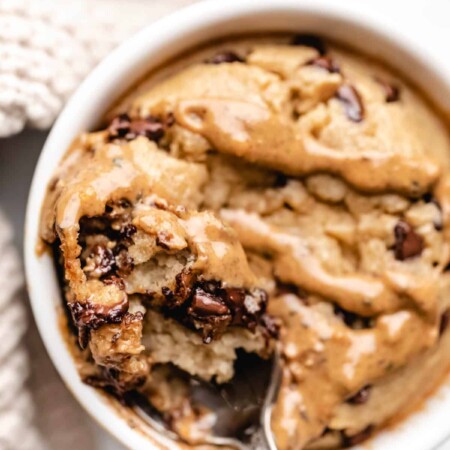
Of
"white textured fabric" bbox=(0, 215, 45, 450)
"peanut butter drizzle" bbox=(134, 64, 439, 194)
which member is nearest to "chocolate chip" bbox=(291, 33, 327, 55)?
"peanut butter drizzle" bbox=(134, 64, 439, 194)

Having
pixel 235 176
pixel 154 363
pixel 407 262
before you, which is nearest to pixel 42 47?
pixel 235 176

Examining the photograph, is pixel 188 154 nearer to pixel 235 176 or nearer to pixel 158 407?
pixel 235 176

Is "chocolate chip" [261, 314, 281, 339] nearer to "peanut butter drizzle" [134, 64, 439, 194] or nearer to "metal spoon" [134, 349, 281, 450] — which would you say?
"metal spoon" [134, 349, 281, 450]

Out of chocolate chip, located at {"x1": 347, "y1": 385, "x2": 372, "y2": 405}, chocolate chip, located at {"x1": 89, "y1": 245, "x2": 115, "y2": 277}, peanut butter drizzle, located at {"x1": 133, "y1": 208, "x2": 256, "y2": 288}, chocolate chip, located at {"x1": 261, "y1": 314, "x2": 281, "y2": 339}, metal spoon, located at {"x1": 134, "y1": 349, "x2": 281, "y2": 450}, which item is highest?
peanut butter drizzle, located at {"x1": 133, "y1": 208, "x2": 256, "y2": 288}

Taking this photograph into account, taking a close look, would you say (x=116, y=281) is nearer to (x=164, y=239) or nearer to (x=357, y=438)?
(x=164, y=239)

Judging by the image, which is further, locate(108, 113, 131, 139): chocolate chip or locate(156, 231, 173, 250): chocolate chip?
locate(108, 113, 131, 139): chocolate chip

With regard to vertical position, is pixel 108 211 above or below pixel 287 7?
below

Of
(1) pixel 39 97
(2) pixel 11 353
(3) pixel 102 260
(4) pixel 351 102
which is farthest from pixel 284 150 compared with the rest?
(2) pixel 11 353
